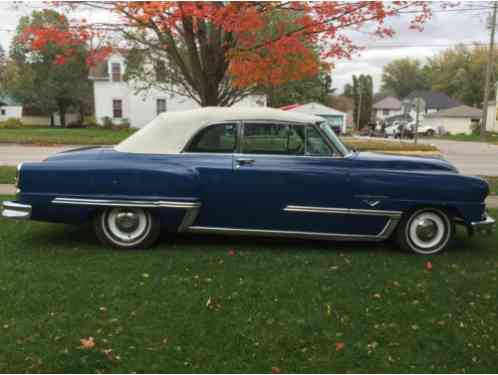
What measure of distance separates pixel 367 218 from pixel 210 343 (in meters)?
2.58

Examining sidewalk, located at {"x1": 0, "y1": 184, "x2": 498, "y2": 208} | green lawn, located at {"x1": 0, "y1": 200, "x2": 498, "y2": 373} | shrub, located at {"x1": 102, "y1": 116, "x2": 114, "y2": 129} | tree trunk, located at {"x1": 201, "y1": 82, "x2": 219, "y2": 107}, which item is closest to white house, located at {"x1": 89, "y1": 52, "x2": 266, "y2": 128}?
shrub, located at {"x1": 102, "y1": 116, "x2": 114, "y2": 129}

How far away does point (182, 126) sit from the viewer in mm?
5336

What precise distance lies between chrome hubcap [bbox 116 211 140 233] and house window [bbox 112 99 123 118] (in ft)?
110

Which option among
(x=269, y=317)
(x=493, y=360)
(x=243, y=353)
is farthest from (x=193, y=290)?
(x=493, y=360)

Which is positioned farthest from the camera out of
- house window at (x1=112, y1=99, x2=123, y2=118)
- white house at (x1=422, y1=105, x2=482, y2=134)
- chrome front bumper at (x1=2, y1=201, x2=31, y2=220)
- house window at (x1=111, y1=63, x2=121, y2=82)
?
white house at (x1=422, y1=105, x2=482, y2=134)

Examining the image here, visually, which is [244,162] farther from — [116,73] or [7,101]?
[7,101]

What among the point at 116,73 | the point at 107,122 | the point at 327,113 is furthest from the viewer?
the point at 327,113

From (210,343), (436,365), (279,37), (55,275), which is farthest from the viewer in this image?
(279,37)

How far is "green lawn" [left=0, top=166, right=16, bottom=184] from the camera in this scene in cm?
986

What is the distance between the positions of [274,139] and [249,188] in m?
0.64

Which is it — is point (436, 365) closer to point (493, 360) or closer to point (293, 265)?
point (493, 360)

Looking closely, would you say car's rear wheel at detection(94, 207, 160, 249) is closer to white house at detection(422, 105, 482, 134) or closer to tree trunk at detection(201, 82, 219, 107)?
tree trunk at detection(201, 82, 219, 107)

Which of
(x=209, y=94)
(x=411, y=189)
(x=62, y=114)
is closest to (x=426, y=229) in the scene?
(x=411, y=189)

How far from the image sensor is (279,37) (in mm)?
9039
